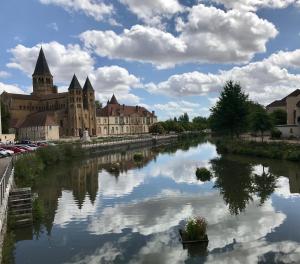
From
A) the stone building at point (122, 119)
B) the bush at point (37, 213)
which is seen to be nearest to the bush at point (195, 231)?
the bush at point (37, 213)

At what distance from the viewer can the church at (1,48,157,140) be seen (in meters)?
108

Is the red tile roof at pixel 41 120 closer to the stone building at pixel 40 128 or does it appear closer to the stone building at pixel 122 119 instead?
the stone building at pixel 40 128

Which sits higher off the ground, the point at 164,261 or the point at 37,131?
the point at 37,131

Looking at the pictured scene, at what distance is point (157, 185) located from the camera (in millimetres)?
35188

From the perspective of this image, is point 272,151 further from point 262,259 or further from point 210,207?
point 262,259

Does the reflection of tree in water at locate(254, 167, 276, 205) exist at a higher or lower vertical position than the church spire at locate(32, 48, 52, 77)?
lower

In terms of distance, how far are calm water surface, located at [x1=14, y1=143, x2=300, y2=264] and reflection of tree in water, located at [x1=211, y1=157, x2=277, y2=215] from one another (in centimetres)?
7

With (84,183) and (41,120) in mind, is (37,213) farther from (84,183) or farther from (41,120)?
(41,120)

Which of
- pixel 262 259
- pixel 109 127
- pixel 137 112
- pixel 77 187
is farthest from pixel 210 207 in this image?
pixel 137 112

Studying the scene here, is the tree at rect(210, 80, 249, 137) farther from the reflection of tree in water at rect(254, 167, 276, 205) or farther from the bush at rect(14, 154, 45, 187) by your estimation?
the bush at rect(14, 154, 45, 187)

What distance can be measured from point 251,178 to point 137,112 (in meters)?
126

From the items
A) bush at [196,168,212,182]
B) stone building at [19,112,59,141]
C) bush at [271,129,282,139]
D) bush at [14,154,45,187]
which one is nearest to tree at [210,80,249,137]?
bush at [271,129,282,139]

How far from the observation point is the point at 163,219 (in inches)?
886

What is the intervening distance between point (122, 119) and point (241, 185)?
118 meters
